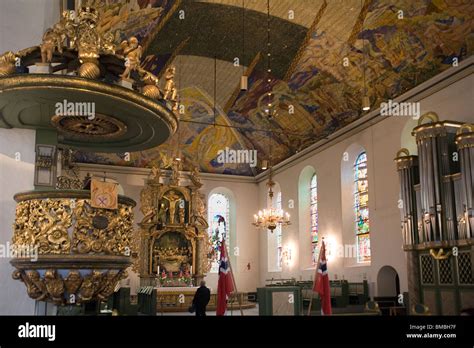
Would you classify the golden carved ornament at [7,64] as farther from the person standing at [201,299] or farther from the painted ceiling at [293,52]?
the painted ceiling at [293,52]

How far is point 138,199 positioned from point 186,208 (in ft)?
7.58

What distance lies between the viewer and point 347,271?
1730 cm

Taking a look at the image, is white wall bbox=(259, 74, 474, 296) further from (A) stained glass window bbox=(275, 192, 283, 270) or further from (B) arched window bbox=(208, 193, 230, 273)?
(B) arched window bbox=(208, 193, 230, 273)

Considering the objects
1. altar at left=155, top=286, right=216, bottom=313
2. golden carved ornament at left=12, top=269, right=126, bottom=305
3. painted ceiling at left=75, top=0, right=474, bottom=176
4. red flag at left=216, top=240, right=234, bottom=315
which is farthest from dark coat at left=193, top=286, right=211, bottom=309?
painted ceiling at left=75, top=0, right=474, bottom=176

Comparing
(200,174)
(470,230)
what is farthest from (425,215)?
(200,174)

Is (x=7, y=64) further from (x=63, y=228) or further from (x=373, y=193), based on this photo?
(x=373, y=193)

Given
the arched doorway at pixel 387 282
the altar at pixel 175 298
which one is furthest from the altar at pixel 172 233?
the arched doorway at pixel 387 282

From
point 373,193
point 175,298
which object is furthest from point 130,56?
point 175,298

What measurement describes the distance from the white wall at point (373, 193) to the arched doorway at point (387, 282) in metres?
0.22

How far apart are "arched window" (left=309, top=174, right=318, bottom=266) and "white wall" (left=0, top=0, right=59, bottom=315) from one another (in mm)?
14085

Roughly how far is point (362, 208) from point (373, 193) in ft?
4.13

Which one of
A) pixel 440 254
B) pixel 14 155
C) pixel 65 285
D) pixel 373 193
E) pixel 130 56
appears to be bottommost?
pixel 65 285

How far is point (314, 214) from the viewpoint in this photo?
67.6 ft

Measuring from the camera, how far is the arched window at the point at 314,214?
20108 mm
